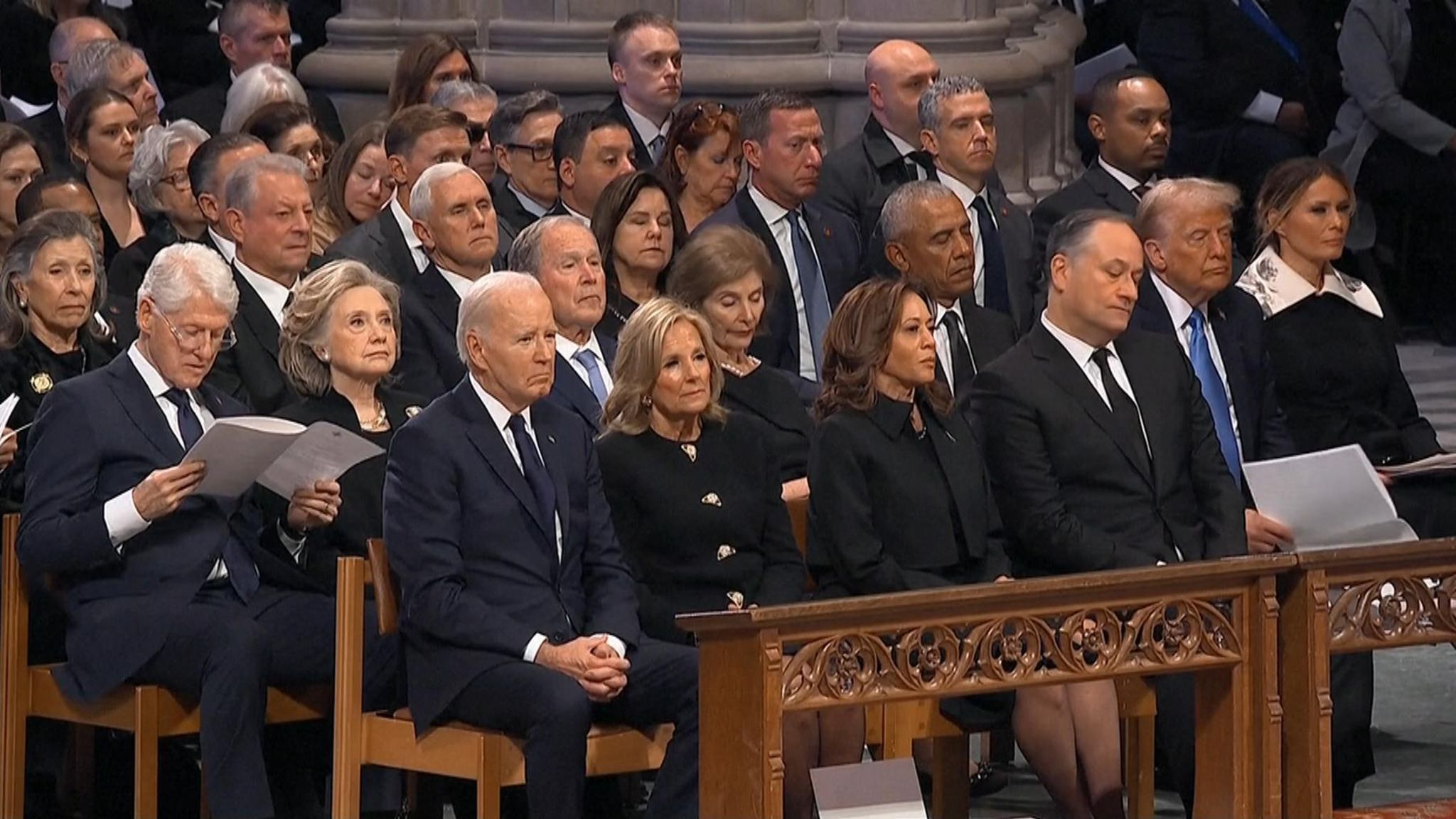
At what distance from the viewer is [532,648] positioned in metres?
5.89

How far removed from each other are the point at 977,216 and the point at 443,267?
69.7 inches

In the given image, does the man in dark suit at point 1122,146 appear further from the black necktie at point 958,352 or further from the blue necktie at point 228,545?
the blue necktie at point 228,545

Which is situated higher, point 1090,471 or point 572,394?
point 572,394

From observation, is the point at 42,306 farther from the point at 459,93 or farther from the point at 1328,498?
the point at 1328,498

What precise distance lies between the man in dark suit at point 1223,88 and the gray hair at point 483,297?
5.96 metres

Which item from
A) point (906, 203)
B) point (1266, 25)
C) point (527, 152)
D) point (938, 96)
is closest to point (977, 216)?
point (938, 96)

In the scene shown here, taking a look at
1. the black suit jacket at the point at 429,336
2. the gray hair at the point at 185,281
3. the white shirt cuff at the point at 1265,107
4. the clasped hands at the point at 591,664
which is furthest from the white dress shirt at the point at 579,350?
the white shirt cuff at the point at 1265,107

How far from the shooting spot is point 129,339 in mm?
7113

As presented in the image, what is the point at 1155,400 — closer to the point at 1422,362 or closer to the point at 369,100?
the point at 369,100

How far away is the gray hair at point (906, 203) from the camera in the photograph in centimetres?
739

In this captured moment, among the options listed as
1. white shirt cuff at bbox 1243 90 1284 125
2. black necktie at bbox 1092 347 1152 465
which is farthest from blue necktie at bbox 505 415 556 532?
white shirt cuff at bbox 1243 90 1284 125

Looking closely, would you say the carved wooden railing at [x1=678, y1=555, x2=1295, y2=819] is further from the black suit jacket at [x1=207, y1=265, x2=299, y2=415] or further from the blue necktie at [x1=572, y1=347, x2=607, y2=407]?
the black suit jacket at [x1=207, y1=265, x2=299, y2=415]

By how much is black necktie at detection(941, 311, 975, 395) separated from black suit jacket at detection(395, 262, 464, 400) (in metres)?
1.27

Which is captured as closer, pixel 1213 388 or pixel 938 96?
pixel 1213 388
